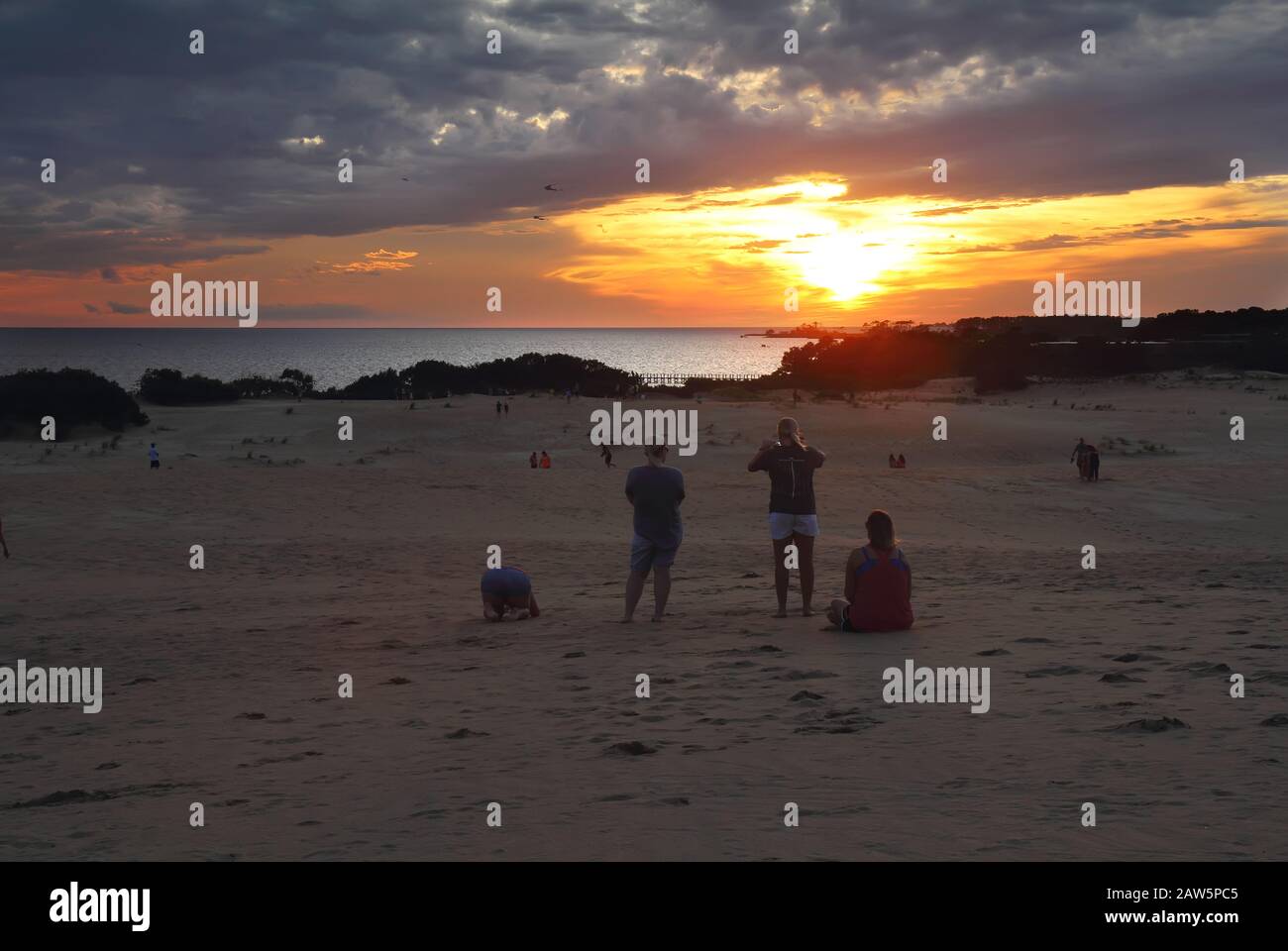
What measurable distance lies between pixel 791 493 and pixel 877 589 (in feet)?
4.43

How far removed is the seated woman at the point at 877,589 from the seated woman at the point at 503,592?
3.53 meters

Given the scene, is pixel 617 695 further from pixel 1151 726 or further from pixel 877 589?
pixel 1151 726

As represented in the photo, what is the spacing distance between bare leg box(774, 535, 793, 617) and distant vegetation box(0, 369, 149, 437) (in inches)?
1471

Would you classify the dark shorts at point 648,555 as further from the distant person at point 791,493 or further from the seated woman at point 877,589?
the seated woman at point 877,589

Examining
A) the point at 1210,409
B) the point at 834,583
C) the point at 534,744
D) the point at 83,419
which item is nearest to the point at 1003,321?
the point at 1210,409

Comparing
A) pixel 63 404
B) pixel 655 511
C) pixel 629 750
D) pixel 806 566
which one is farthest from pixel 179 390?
pixel 629 750

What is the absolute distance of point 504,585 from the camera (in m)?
11.7

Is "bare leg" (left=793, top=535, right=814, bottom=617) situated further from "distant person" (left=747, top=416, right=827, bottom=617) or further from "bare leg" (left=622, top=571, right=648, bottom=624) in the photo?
"bare leg" (left=622, top=571, right=648, bottom=624)

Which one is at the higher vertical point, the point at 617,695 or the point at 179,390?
the point at 179,390

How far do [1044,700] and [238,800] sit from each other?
4836 millimetres

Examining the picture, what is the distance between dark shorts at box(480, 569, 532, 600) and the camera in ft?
38.4

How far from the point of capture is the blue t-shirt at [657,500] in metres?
10.5

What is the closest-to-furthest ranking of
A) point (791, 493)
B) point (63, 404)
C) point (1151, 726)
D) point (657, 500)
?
1. point (1151, 726)
2. point (657, 500)
3. point (791, 493)
4. point (63, 404)

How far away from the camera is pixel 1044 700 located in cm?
721
